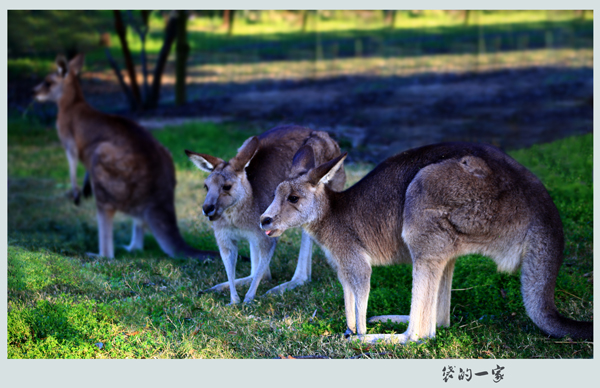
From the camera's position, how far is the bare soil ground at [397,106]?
35.5 ft

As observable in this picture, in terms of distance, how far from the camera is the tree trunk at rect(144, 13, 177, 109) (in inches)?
524

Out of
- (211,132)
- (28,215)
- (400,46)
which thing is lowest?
(28,215)

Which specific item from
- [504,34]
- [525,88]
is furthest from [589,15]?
[525,88]

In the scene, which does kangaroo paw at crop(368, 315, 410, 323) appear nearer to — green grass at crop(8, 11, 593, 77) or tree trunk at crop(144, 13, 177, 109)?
tree trunk at crop(144, 13, 177, 109)

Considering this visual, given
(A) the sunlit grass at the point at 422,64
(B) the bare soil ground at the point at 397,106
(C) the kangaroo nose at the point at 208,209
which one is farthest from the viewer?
(A) the sunlit grass at the point at 422,64

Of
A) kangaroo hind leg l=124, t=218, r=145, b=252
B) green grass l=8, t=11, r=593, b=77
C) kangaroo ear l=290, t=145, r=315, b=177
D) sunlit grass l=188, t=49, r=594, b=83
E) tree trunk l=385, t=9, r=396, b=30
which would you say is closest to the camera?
kangaroo ear l=290, t=145, r=315, b=177

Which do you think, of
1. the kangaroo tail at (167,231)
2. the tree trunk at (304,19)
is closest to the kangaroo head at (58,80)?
the kangaroo tail at (167,231)

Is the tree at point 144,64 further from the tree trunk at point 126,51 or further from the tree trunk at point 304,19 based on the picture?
the tree trunk at point 304,19

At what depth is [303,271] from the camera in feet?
18.4

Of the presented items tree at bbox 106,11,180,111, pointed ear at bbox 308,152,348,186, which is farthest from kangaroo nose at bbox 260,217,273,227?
tree at bbox 106,11,180,111

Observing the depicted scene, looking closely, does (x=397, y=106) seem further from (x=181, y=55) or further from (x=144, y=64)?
(x=144, y=64)

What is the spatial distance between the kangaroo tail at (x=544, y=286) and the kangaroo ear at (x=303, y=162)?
1.58 metres

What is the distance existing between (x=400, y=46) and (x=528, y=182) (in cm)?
1038
